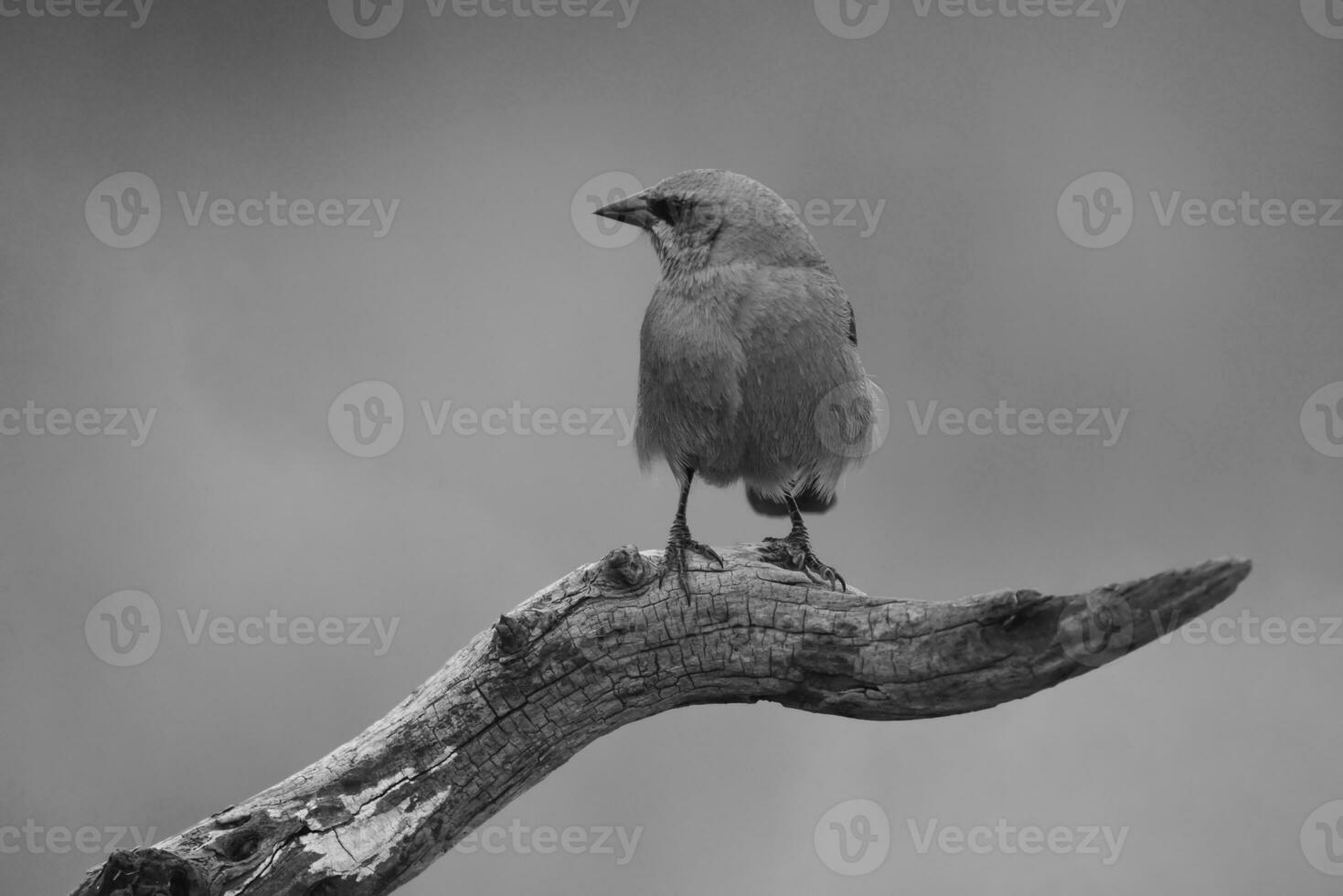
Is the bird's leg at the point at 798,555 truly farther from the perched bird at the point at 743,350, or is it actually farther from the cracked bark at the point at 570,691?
the cracked bark at the point at 570,691

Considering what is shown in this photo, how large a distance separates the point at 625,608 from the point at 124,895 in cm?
172

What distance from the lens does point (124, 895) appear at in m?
3.51

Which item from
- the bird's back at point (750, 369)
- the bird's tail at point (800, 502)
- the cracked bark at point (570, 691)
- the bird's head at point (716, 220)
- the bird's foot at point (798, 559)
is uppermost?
the bird's head at point (716, 220)

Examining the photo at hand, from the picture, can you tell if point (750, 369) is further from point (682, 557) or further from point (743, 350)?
point (682, 557)

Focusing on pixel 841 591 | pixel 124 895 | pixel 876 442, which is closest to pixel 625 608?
pixel 841 591

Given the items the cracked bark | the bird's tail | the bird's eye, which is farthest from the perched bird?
the cracked bark

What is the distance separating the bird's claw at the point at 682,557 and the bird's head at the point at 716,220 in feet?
3.39

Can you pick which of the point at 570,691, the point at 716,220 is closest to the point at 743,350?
the point at 716,220

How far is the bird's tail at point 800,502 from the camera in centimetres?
492

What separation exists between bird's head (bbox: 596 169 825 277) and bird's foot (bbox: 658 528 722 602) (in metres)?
1.02

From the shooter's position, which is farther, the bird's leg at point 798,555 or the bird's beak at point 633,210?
the bird's beak at point 633,210

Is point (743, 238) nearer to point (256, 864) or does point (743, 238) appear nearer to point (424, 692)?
point (424, 692)

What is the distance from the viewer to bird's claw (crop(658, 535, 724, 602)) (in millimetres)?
4113

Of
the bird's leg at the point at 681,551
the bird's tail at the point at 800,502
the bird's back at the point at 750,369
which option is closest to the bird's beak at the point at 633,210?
the bird's back at the point at 750,369
